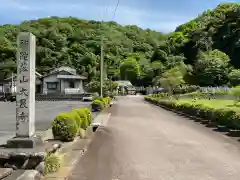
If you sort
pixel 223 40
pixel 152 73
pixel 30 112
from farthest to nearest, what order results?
pixel 152 73 → pixel 223 40 → pixel 30 112

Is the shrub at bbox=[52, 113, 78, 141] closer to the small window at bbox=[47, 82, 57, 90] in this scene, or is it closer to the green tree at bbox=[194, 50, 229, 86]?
the small window at bbox=[47, 82, 57, 90]

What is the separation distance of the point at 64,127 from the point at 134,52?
11735 centimetres

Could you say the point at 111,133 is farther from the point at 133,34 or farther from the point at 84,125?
the point at 133,34

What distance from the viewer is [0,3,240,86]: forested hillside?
270 ft

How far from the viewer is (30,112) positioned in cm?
827

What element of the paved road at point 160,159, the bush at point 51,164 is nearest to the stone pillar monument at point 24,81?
the bush at point 51,164

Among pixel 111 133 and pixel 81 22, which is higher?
pixel 81 22

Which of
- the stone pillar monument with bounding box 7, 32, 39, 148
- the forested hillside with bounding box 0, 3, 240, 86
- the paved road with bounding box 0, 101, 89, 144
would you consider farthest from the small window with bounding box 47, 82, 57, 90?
the stone pillar monument with bounding box 7, 32, 39, 148

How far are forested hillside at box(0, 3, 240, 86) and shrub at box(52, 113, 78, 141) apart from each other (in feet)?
192

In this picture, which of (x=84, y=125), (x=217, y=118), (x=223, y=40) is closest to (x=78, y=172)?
(x=84, y=125)

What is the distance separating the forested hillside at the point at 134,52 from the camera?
82438 millimetres

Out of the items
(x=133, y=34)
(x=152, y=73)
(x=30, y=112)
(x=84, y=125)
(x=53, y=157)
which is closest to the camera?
(x=53, y=157)

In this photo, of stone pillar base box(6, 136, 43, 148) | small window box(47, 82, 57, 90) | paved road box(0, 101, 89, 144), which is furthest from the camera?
small window box(47, 82, 57, 90)

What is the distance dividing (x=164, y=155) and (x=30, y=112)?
356cm
